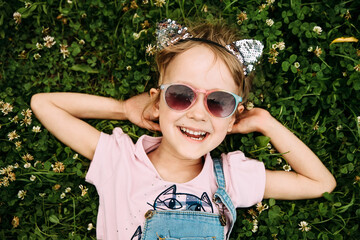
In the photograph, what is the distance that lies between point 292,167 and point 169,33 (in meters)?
1.67

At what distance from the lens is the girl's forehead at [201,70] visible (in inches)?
108

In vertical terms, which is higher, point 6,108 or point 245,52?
point 245,52

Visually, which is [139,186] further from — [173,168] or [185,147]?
[185,147]

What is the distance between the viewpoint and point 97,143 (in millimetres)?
3217

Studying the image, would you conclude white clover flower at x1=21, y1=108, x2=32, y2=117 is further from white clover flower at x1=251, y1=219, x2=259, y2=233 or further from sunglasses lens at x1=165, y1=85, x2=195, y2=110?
white clover flower at x1=251, y1=219, x2=259, y2=233

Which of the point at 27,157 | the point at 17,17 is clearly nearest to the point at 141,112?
the point at 27,157

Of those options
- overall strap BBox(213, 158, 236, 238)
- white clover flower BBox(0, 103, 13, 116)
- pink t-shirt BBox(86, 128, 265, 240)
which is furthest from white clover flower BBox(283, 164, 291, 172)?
white clover flower BBox(0, 103, 13, 116)

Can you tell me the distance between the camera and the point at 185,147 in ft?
9.35

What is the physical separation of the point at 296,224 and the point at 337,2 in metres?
2.21

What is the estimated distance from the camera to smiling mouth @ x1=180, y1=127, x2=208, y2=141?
287 centimetres

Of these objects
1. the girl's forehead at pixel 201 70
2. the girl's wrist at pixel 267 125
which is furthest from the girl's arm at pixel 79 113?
the girl's wrist at pixel 267 125

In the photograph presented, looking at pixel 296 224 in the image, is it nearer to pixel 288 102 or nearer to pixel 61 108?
pixel 288 102

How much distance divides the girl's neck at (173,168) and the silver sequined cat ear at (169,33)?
94 cm

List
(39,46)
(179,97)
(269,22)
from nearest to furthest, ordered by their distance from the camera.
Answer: (179,97)
(269,22)
(39,46)
